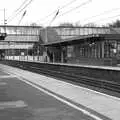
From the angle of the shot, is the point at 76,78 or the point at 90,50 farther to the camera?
the point at 90,50

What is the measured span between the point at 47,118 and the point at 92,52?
38.8 m

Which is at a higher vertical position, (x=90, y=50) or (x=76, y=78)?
(x=90, y=50)

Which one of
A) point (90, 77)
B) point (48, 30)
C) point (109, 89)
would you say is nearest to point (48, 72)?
point (90, 77)

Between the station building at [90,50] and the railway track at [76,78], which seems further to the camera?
the station building at [90,50]

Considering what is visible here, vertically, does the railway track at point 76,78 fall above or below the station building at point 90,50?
below

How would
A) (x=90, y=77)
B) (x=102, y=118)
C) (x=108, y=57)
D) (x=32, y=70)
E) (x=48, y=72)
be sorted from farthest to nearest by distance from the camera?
(x=108, y=57) → (x=32, y=70) → (x=48, y=72) → (x=90, y=77) → (x=102, y=118)

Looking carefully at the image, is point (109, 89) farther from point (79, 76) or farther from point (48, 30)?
point (48, 30)

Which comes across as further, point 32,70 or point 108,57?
point 108,57

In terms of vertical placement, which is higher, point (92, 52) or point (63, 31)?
point (63, 31)

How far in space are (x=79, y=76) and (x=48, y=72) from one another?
7755mm

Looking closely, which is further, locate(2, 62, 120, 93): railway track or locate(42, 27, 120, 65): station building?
locate(42, 27, 120, 65): station building

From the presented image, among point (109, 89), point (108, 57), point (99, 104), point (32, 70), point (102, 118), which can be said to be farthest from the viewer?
point (108, 57)

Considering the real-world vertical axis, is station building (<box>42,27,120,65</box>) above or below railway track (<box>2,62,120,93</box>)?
above

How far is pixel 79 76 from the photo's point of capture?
18.9m
